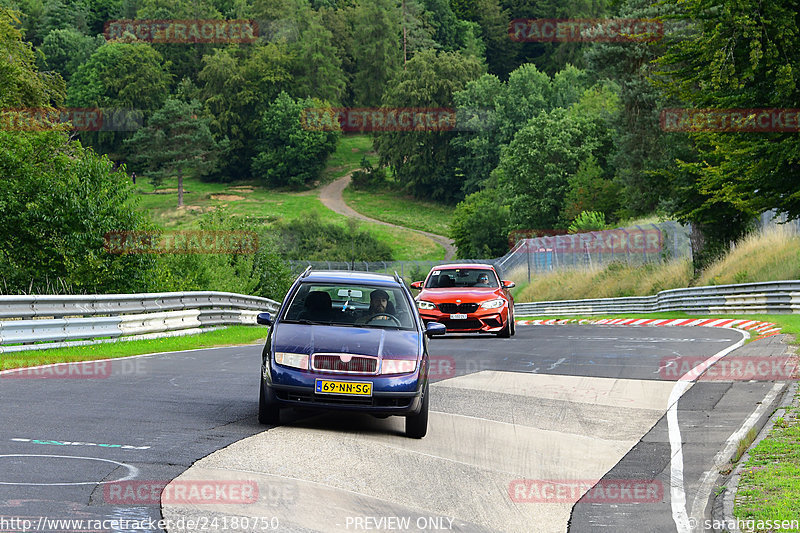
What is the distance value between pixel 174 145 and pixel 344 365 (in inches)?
5162

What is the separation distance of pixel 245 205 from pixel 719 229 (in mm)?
93899

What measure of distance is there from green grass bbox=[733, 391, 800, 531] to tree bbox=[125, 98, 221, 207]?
417 ft

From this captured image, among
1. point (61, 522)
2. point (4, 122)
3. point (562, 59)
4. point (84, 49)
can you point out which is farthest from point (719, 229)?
point (84, 49)

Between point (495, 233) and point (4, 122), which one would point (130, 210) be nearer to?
point (4, 122)

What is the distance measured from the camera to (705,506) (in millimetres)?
7250

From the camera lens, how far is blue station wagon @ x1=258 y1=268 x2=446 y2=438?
943 centimetres

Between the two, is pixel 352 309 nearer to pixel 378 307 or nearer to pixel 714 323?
pixel 378 307

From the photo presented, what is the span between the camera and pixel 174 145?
13638cm

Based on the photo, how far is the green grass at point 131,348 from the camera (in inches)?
629

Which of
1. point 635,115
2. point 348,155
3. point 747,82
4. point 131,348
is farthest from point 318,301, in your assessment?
point 348,155

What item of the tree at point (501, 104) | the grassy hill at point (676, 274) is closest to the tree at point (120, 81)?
the tree at point (501, 104)

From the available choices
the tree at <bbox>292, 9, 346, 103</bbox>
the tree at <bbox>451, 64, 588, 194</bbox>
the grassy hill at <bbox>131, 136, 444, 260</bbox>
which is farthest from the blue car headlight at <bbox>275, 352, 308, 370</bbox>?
the tree at <bbox>292, 9, 346, 103</bbox>

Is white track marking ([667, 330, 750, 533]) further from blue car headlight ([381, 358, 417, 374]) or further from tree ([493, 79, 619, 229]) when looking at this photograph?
tree ([493, 79, 619, 229])

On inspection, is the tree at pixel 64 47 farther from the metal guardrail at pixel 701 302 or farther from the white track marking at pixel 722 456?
the white track marking at pixel 722 456
